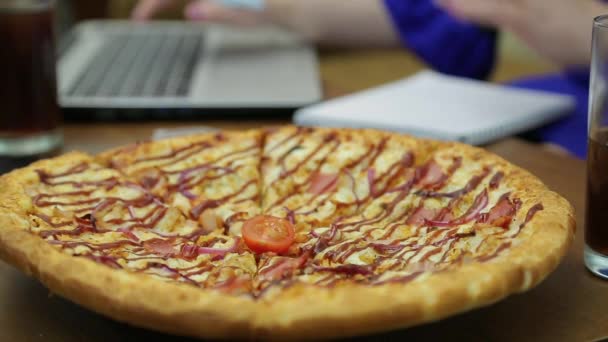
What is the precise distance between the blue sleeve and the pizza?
1023 millimetres

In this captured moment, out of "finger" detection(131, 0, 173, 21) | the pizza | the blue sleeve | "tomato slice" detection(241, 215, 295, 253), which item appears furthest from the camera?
"finger" detection(131, 0, 173, 21)

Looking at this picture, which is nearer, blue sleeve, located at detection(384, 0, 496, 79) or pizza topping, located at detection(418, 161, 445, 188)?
pizza topping, located at detection(418, 161, 445, 188)

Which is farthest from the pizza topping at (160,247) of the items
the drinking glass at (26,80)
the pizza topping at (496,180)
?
the drinking glass at (26,80)

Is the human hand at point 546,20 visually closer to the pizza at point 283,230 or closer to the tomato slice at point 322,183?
the pizza at point 283,230

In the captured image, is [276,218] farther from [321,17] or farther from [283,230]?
[321,17]

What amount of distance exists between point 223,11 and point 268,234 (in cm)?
141

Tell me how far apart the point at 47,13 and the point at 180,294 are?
2.75 ft

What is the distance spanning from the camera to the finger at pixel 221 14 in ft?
7.14

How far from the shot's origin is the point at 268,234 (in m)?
0.89

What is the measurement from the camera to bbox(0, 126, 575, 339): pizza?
2.13ft

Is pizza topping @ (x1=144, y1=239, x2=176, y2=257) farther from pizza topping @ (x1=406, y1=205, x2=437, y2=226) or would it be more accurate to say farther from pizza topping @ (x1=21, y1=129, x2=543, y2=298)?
pizza topping @ (x1=406, y1=205, x2=437, y2=226)

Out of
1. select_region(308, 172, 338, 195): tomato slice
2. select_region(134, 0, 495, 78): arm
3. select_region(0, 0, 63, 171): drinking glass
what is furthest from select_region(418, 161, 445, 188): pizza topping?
select_region(134, 0, 495, 78): arm

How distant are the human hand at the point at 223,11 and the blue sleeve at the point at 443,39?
35cm

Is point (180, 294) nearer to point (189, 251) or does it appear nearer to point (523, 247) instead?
point (189, 251)
